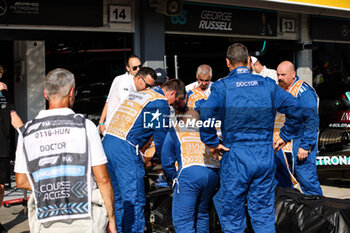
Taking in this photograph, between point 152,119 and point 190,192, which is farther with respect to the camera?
point 152,119

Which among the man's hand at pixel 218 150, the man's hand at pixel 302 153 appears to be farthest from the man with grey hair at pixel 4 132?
the man's hand at pixel 302 153

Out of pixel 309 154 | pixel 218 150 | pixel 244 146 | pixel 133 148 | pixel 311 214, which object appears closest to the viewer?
pixel 244 146

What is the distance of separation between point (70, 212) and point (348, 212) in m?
2.67

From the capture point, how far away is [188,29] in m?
10.5

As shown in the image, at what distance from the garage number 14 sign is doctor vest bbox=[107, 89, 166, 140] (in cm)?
495

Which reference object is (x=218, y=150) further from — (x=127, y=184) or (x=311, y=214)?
(x=311, y=214)

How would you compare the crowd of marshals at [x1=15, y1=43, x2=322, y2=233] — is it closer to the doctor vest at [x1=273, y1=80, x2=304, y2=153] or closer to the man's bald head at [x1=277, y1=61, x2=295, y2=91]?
the doctor vest at [x1=273, y1=80, x2=304, y2=153]

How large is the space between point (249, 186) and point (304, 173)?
1.69 m

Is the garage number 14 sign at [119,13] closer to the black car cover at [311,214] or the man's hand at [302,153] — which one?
the man's hand at [302,153]

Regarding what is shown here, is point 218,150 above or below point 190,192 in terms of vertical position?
above

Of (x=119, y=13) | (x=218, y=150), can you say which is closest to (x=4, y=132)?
→ (x=218, y=150)

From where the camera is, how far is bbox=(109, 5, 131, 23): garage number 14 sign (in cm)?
943

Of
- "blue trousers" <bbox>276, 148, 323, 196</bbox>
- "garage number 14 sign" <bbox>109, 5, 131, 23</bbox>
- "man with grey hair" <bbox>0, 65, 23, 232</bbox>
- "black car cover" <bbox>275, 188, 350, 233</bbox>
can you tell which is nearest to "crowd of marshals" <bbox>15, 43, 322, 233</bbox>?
"black car cover" <bbox>275, 188, 350, 233</bbox>

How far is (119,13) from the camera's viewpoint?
9578 mm
